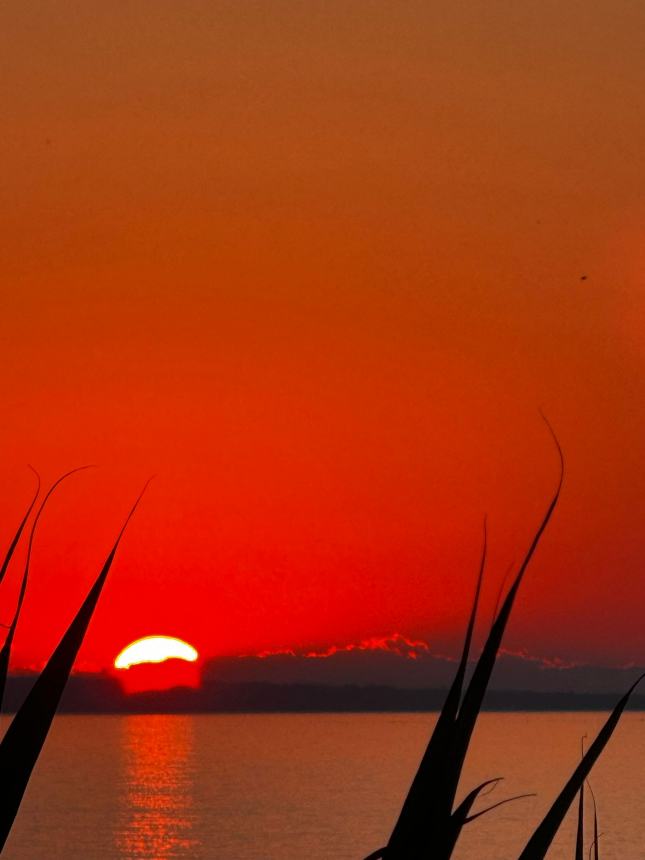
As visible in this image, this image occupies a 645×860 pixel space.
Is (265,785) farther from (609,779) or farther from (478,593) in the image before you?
(478,593)

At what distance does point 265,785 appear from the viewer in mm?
156375

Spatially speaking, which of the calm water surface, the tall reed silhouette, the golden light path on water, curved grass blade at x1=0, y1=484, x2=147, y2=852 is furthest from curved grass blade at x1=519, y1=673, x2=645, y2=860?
the golden light path on water

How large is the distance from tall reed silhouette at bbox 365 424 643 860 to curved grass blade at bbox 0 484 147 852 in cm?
32

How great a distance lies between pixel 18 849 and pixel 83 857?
597cm

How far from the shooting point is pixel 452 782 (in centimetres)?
124

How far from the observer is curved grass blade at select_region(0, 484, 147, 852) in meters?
1.28

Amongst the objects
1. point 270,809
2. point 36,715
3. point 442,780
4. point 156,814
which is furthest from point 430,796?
point 270,809

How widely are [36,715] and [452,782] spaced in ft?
1.26

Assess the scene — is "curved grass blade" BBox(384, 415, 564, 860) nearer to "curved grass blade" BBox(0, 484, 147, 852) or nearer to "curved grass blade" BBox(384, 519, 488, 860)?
"curved grass blade" BBox(384, 519, 488, 860)

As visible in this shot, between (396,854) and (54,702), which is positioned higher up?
(54,702)

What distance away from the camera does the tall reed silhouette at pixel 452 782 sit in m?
1.22

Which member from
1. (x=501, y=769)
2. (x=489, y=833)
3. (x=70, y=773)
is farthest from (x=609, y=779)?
(x=70, y=773)

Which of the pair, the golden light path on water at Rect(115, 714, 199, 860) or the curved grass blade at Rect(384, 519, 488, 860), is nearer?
the curved grass blade at Rect(384, 519, 488, 860)

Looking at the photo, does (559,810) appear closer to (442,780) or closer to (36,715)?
(442,780)
